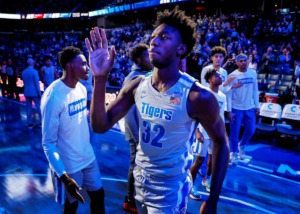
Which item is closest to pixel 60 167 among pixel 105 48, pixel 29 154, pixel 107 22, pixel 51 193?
pixel 105 48

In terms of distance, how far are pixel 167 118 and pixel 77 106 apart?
123 centimetres

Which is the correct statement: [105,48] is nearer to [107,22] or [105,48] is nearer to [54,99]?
[54,99]

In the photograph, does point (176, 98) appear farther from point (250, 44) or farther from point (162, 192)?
point (250, 44)

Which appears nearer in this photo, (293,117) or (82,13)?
(293,117)

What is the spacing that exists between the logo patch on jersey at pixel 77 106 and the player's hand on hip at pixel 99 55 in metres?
0.95

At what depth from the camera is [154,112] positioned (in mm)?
1981

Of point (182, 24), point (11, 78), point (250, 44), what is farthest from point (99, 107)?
point (250, 44)

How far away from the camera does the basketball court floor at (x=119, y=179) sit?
399cm

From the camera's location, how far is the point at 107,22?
110 feet

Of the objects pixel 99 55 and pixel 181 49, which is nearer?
pixel 99 55

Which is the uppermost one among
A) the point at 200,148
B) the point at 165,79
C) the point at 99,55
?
the point at 99,55

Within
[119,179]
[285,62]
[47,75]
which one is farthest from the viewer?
[285,62]

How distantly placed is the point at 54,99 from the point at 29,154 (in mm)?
3996

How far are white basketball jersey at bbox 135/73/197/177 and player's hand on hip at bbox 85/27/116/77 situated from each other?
0.34 metres
